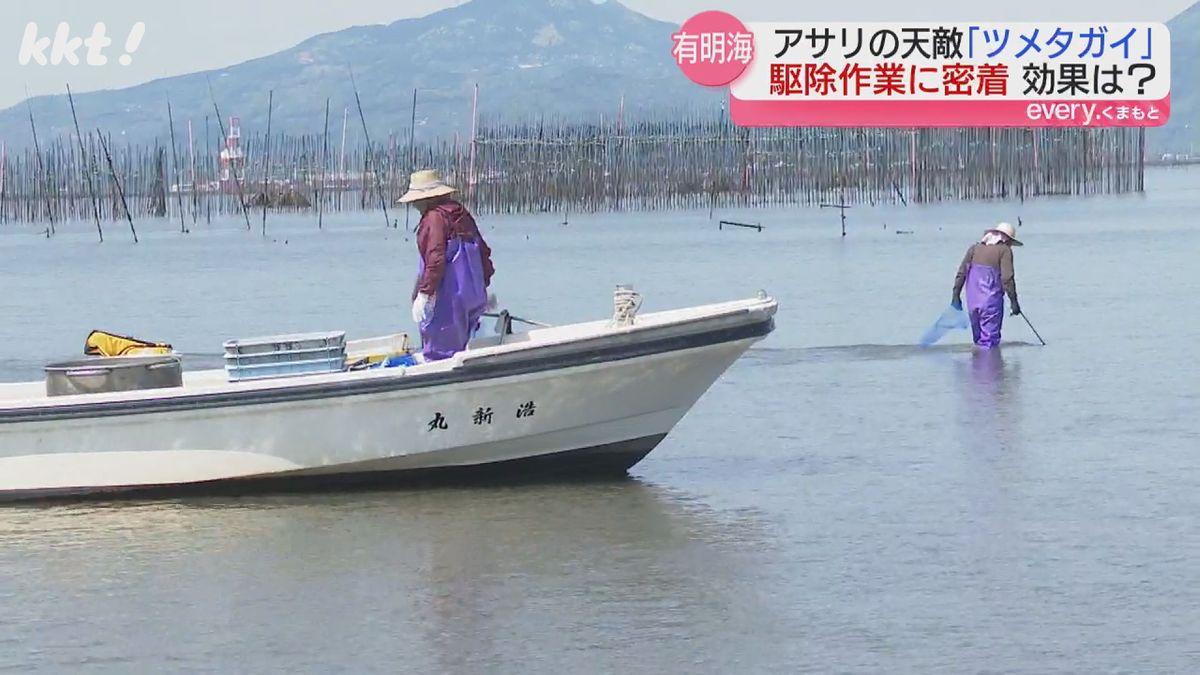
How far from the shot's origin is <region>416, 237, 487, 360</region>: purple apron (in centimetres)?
1292

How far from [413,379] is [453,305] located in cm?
65

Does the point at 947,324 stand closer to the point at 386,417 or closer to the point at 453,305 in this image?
the point at 453,305

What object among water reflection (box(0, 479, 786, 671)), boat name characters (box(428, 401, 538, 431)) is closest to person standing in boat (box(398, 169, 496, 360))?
boat name characters (box(428, 401, 538, 431))

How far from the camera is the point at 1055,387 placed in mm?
17750

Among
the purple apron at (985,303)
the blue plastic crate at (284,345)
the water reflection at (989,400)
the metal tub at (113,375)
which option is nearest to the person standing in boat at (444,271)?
the blue plastic crate at (284,345)

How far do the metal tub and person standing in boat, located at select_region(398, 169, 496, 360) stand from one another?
150 cm

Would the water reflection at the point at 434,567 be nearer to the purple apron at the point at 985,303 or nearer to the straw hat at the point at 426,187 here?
the straw hat at the point at 426,187

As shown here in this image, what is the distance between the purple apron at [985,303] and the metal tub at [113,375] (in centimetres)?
929

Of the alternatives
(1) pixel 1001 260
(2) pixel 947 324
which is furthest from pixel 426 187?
(2) pixel 947 324

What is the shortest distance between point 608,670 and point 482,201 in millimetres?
61849

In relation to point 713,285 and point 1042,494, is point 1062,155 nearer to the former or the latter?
point 713,285

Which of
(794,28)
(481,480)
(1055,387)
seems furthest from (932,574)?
(794,28)

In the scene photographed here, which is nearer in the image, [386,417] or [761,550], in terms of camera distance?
[761,550]

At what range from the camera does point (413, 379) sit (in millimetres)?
12500
